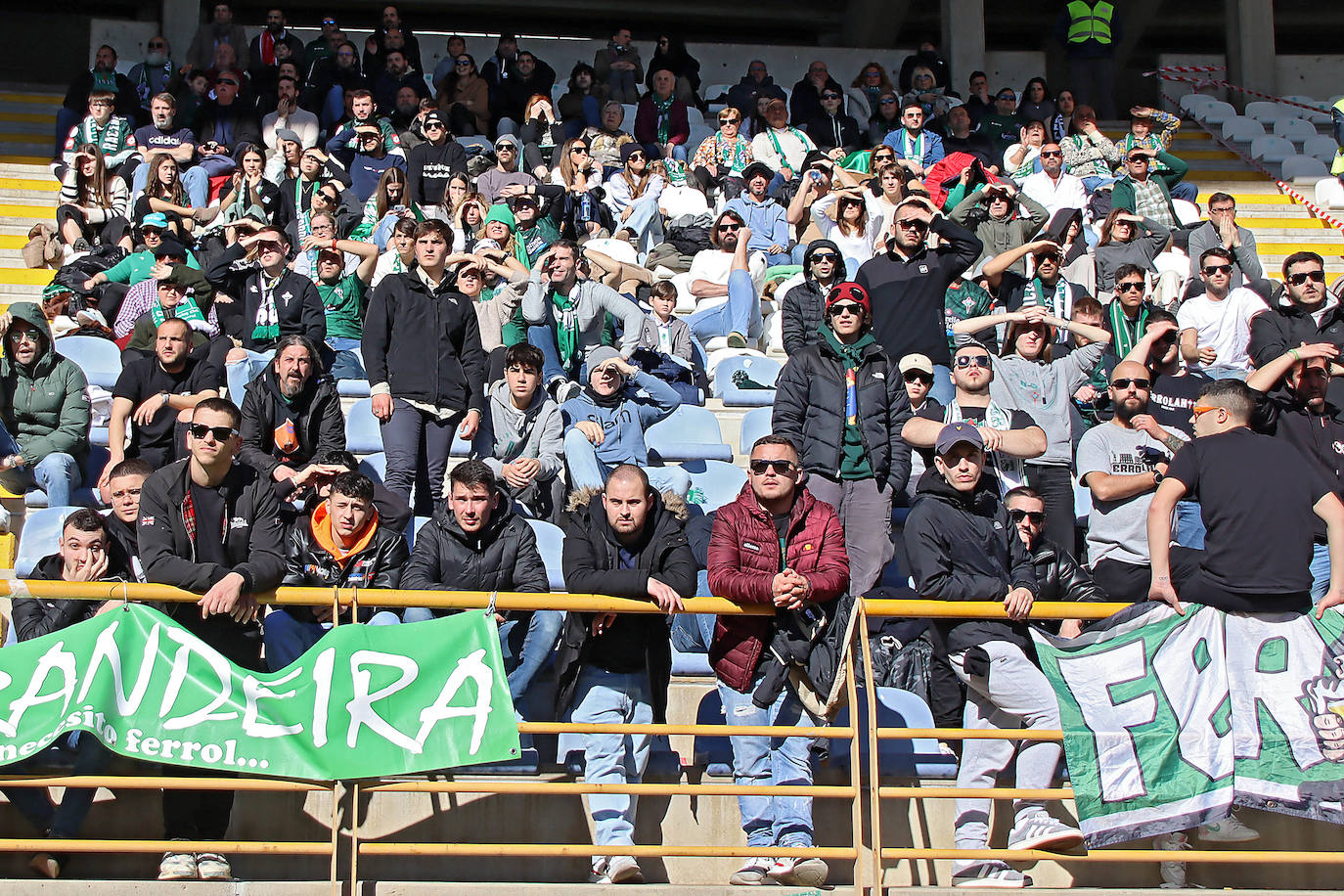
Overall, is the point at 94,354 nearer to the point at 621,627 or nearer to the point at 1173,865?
the point at 621,627

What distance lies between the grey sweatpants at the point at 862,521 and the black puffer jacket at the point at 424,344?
2.00 meters

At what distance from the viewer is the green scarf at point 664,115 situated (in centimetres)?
1468

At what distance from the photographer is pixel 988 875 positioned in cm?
488

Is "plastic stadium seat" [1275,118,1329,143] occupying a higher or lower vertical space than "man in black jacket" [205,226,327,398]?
higher

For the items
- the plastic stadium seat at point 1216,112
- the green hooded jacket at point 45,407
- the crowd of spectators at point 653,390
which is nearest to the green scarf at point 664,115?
the crowd of spectators at point 653,390

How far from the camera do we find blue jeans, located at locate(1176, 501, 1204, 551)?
690cm

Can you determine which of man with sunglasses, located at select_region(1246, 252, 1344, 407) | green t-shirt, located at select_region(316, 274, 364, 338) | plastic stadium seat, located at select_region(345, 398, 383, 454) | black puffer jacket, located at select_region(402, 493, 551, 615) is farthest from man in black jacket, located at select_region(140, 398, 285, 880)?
man with sunglasses, located at select_region(1246, 252, 1344, 407)

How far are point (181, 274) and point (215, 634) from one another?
437cm

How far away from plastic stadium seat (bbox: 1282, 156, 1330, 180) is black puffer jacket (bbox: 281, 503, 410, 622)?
12.6 metres

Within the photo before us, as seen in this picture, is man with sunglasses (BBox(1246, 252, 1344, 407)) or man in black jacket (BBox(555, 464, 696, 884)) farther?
man with sunglasses (BBox(1246, 252, 1344, 407))

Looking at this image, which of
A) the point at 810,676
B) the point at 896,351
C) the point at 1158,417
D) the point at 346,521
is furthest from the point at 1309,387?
the point at 346,521

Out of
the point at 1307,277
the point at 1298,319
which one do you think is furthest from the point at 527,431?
the point at 1307,277

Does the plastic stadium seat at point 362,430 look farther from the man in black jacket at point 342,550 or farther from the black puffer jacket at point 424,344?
the man in black jacket at point 342,550

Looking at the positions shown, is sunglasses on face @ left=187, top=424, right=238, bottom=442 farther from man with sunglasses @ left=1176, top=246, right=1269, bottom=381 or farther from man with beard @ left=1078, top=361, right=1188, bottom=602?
man with sunglasses @ left=1176, top=246, right=1269, bottom=381
